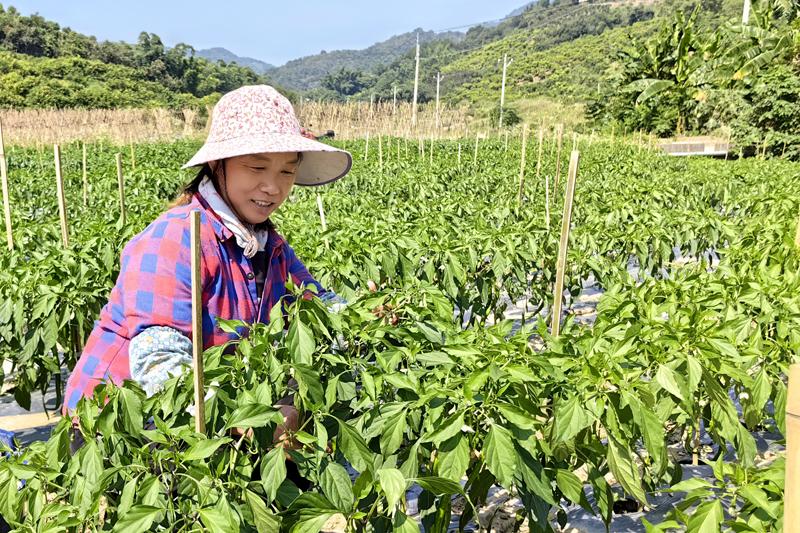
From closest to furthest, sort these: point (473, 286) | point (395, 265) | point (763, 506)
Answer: point (763, 506) → point (395, 265) → point (473, 286)

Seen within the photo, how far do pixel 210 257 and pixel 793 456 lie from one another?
1.31 meters

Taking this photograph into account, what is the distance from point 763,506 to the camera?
1139 millimetres

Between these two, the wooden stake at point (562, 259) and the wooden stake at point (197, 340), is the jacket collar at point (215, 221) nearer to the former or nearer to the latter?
the wooden stake at point (197, 340)

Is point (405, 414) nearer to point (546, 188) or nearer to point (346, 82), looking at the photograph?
point (546, 188)

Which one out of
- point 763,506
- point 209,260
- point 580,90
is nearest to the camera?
point 763,506

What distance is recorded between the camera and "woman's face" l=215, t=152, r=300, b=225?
5.43ft

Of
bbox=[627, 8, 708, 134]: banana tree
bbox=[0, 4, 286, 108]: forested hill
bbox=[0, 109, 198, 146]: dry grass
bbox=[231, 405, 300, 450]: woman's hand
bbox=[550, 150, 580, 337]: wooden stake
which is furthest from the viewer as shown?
bbox=[0, 4, 286, 108]: forested hill

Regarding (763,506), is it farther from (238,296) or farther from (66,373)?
(66,373)

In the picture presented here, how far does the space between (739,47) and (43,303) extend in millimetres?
22189

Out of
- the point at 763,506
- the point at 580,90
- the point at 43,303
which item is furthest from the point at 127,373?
the point at 580,90

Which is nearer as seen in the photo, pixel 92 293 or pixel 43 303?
pixel 43 303

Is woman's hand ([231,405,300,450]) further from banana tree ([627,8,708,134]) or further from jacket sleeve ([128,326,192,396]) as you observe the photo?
banana tree ([627,8,708,134])

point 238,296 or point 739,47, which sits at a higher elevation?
point 739,47

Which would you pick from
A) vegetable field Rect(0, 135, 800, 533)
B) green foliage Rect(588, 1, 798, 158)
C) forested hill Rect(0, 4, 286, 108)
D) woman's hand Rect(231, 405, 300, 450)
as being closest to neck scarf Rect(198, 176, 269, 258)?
vegetable field Rect(0, 135, 800, 533)
